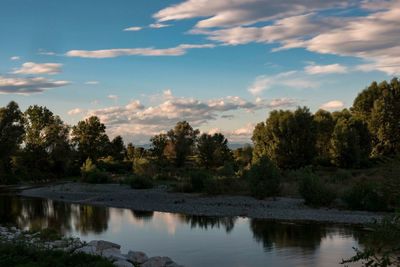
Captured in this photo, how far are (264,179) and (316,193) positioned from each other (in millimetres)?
5930

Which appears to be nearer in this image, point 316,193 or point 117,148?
point 316,193

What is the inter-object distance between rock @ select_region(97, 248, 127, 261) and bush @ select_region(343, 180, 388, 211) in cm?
1798

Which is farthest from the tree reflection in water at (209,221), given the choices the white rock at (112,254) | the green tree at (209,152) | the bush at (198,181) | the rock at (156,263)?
the green tree at (209,152)

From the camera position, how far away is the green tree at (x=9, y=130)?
223ft

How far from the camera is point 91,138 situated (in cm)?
9219

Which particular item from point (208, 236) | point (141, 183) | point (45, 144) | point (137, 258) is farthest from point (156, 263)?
point (45, 144)

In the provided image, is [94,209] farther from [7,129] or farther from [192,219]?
[7,129]

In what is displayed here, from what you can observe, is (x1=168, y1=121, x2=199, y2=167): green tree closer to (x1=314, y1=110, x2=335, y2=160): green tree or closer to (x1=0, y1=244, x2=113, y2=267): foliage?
(x1=314, y1=110, x2=335, y2=160): green tree

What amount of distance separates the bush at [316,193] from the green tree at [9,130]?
159 feet

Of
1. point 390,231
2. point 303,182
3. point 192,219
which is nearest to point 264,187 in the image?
point 303,182

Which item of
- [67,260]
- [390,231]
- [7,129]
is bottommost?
[67,260]

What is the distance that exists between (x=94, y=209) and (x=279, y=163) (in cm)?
2829

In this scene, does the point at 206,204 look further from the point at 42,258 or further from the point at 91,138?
the point at 91,138

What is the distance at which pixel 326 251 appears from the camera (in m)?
19.8
